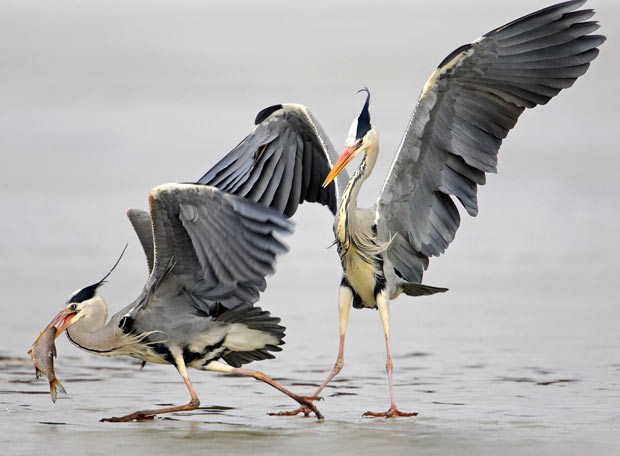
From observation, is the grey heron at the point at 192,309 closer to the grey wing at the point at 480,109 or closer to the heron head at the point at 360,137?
the heron head at the point at 360,137

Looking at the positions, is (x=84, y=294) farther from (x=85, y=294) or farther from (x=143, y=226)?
(x=143, y=226)

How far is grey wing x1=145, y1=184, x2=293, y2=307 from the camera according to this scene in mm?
8953

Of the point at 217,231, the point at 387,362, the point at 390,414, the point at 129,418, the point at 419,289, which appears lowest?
the point at 129,418

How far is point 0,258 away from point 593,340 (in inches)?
413

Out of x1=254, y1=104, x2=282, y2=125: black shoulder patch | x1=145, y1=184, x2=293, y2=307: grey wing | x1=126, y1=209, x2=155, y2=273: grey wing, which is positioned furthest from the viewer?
x1=254, y1=104, x2=282, y2=125: black shoulder patch

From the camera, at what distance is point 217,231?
906 cm

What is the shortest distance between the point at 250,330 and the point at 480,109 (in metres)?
2.61

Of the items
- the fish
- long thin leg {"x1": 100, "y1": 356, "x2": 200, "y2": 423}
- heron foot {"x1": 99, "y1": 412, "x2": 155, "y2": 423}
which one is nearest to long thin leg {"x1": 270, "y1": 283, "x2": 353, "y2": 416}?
long thin leg {"x1": 100, "y1": 356, "x2": 200, "y2": 423}

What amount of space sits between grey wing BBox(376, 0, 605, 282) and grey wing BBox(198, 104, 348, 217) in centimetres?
85

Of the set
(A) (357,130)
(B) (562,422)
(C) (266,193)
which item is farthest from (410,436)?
(C) (266,193)

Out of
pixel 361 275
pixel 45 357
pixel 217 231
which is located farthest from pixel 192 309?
pixel 361 275

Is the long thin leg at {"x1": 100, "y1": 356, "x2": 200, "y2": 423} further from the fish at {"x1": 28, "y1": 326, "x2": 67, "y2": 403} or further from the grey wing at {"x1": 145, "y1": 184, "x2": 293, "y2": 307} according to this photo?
the grey wing at {"x1": 145, "y1": 184, "x2": 293, "y2": 307}

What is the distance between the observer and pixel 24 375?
11.2 m

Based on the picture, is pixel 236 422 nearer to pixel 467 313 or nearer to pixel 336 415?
pixel 336 415
